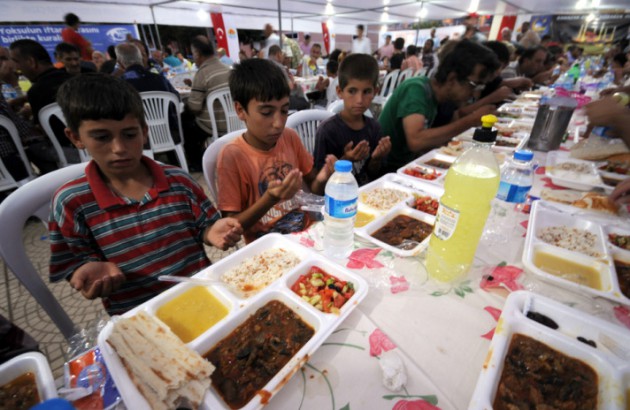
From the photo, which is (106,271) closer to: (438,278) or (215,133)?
(438,278)

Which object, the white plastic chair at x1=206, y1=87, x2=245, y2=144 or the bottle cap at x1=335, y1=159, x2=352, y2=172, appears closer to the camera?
the bottle cap at x1=335, y1=159, x2=352, y2=172

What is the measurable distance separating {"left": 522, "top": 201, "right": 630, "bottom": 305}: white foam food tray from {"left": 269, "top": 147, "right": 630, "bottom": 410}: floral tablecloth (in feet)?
0.14

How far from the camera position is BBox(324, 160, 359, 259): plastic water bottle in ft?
4.18

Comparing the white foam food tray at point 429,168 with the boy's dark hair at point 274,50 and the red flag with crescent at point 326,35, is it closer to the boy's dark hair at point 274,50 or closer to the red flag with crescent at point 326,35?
the boy's dark hair at point 274,50

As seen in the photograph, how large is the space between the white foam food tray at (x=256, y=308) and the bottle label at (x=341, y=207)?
8.6 inches

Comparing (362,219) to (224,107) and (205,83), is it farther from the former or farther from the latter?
(205,83)

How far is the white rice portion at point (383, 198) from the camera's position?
1798mm

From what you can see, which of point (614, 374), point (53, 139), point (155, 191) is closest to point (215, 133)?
point (53, 139)

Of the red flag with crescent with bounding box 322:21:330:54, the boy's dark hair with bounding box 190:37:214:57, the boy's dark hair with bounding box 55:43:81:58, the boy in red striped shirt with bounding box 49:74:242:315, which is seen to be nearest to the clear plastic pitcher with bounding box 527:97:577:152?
the boy in red striped shirt with bounding box 49:74:242:315

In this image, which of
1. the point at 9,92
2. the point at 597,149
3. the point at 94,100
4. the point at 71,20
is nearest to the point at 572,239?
the point at 597,149

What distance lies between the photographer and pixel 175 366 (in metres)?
0.78

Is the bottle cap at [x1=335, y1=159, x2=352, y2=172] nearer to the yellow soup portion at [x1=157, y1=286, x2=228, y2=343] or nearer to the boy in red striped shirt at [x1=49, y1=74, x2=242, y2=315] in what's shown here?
the boy in red striped shirt at [x1=49, y1=74, x2=242, y2=315]

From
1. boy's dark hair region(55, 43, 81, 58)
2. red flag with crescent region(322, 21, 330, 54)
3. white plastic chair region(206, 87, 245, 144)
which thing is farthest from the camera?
red flag with crescent region(322, 21, 330, 54)

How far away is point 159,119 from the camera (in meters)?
4.26
